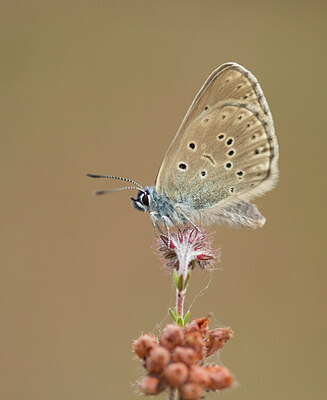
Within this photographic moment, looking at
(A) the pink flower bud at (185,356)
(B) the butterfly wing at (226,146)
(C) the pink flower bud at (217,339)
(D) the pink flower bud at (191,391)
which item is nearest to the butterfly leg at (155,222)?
(B) the butterfly wing at (226,146)

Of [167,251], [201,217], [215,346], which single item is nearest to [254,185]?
[201,217]

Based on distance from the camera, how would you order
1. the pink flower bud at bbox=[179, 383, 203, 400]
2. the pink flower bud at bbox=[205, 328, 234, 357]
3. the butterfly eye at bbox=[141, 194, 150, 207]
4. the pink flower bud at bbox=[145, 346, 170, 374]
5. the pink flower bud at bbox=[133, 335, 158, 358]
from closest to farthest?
the pink flower bud at bbox=[179, 383, 203, 400], the pink flower bud at bbox=[145, 346, 170, 374], the pink flower bud at bbox=[133, 335, 158, 358], the pink flower bud at bbox=[205, 328, 234, 357], the butterfly eye at bbox=[141, 194, 150, 207]

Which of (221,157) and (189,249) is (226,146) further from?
(189,249)

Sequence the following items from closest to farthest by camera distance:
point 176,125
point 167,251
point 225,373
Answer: point 225,373
point 167,251
point 176,125

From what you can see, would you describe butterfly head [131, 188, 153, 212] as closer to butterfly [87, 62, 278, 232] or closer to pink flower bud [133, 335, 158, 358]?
butterfly [87, 62, 278, 232]

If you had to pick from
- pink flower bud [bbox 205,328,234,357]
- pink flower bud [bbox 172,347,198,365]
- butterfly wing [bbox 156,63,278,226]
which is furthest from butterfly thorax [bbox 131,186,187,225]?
pink flower bud [bbox 172,347,198,365]

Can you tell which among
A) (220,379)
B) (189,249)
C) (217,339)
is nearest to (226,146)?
(189,249)

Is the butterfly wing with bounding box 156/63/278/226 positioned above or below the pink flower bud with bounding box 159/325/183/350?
above

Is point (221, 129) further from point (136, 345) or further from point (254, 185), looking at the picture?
point (136, 345)
